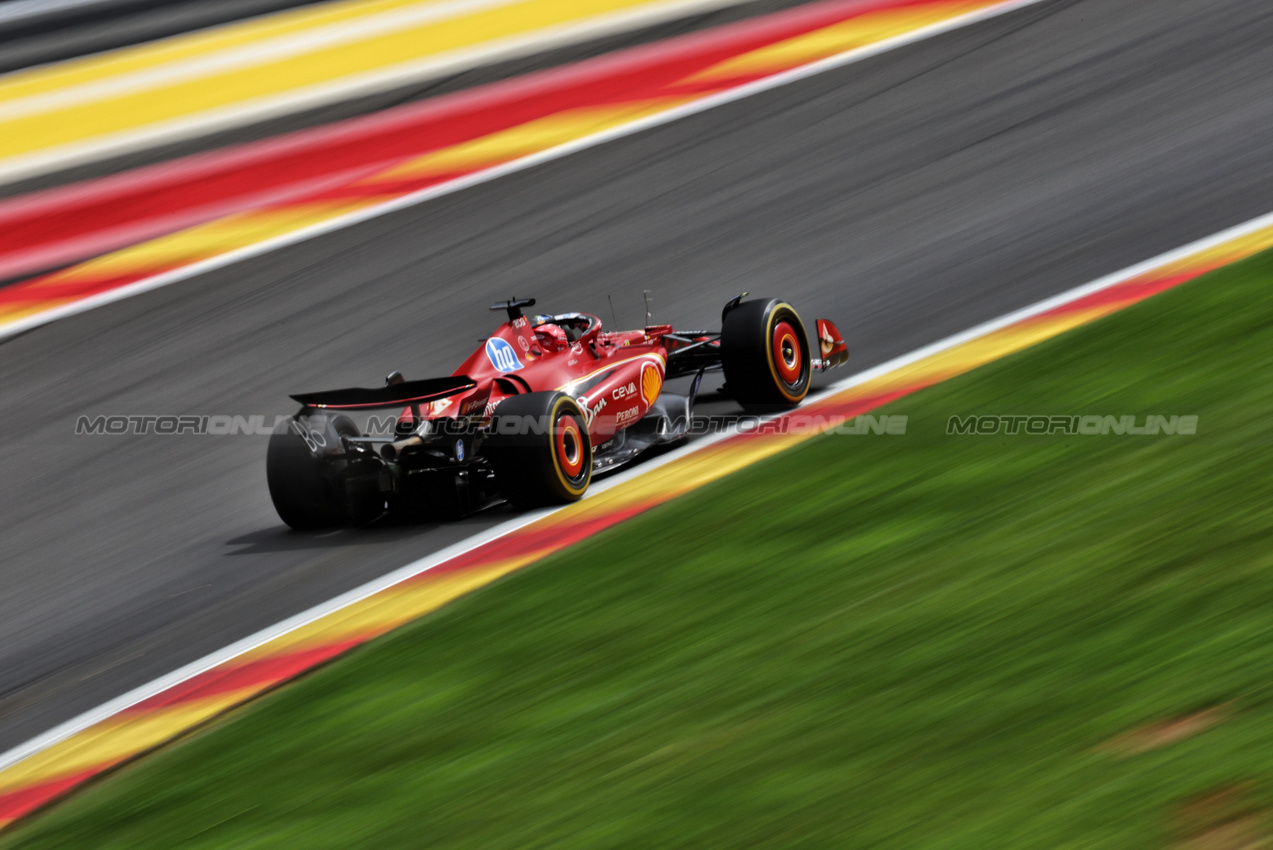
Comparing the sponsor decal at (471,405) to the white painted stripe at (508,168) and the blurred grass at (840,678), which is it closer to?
the blurred grass at (840,678)

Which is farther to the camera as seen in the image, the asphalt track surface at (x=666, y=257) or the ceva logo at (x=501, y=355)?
the asphalt track surface at (x=666, y=257)

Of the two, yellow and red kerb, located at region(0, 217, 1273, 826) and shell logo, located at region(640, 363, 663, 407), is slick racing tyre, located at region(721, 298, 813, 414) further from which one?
shell logo, located at region(640, 363, 663, 407)

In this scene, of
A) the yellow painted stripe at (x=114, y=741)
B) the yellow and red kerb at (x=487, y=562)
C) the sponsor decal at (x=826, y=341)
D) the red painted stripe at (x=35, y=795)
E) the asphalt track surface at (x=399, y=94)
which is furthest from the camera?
the asphalt track surface at (x=399, y=94)

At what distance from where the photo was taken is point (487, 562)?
6.52 metres

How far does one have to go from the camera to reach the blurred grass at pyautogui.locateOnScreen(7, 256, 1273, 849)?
131 inches

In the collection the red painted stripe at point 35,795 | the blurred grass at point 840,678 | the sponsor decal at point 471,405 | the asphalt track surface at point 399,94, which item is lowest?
the blurred grass at point 840,678

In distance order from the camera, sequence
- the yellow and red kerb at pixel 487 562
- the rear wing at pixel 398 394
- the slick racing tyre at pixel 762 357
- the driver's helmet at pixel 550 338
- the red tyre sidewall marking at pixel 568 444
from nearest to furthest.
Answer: the yellow and red kerb at pixel 487 562
the rear wing at pixel 398 394
the red tyre sidewall marking at pixel 568 444
the driver's helmet at pixel 550 338
the slick racing tyre at pixel 762 357

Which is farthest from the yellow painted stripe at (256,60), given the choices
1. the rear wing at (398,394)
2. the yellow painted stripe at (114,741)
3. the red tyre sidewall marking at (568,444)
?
the yellow painted stripe at (114,741)

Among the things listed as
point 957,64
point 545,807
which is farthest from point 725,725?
point 957,64

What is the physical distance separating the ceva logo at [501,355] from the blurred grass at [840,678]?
1881 mm

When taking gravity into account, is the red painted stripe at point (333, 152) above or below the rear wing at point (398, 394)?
above

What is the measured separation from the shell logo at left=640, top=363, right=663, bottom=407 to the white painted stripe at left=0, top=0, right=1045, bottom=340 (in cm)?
525

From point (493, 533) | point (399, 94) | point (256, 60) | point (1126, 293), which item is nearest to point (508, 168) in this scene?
point (399, 94)

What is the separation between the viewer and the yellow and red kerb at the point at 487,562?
5.21 metres
